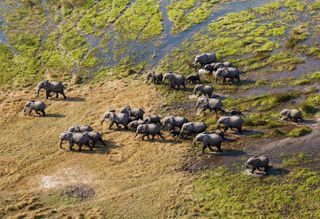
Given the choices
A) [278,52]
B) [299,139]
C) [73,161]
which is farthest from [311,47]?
[73,161]

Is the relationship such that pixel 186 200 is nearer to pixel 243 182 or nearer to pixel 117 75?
pixel 243 182

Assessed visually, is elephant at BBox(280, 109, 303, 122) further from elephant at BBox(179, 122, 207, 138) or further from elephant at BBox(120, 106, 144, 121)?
elephant at BBox(120, 106, 144, 121)

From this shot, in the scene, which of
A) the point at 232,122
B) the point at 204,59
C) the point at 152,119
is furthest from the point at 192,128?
the point at 204,59

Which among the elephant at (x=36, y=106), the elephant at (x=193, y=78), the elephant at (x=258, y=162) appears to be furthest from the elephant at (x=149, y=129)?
the elephant at (x=36, y=106)

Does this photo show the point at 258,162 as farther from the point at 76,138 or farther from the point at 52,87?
the point at 52,87

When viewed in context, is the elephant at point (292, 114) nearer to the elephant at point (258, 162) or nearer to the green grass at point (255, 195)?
the green grass at point (255, 195)
